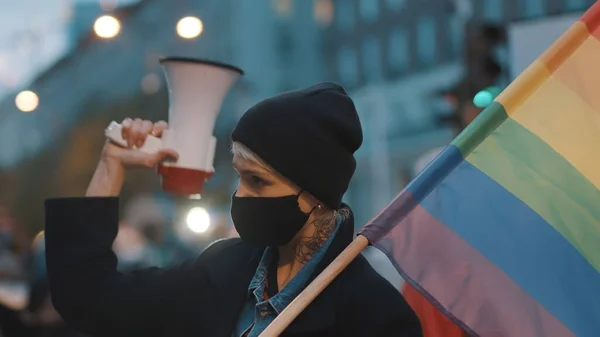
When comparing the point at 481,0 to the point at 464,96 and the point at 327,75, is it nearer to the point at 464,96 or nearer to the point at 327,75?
the point at 327,75

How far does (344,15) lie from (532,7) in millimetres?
10348

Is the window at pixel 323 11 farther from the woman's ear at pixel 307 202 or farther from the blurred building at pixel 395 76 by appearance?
the woman's ear at pixel 307 202

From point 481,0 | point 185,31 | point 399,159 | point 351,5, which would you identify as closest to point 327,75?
point 351,5

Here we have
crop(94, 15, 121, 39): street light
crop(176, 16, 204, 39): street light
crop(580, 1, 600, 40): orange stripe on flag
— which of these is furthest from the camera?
crop(94, 15, 121, 39): street light

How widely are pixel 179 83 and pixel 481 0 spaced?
32258 mm

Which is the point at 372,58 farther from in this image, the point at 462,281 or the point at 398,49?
the point at 462,281

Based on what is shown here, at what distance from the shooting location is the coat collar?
225 centimetres

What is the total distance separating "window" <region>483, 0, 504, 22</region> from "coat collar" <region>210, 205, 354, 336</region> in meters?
31.5

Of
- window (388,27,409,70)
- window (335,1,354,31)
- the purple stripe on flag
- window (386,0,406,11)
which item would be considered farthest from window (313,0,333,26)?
the purple stripe on flag

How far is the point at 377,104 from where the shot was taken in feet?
125

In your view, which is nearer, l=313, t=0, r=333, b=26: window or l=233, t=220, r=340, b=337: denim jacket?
l=233, t=220, r=340, b=337: denim jacket

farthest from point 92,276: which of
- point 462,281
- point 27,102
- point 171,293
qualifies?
point 27,102

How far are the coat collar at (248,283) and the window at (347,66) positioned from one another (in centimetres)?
3709

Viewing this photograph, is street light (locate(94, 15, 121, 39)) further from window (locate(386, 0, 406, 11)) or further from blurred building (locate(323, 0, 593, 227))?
window (locate(386, 0, 406, 11))
